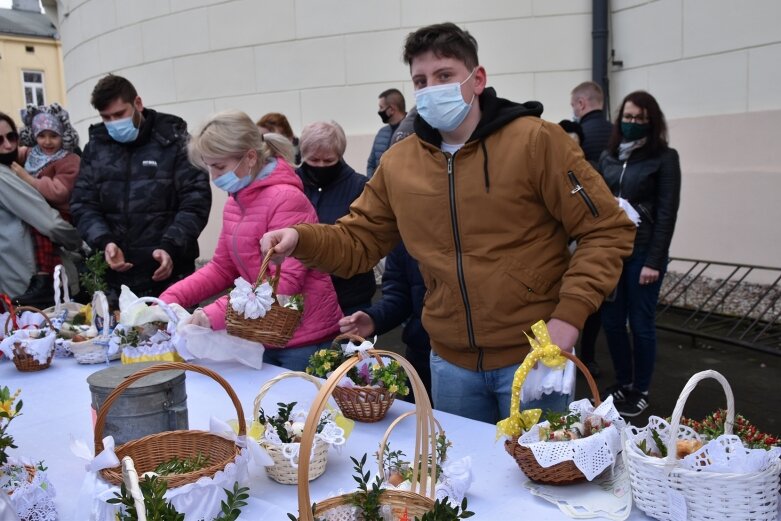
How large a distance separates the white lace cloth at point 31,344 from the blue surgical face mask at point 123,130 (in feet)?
3.89

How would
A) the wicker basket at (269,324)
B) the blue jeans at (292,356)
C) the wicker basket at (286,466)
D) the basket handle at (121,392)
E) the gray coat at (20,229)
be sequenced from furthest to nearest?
the gray coat at (20,229)
the blue jeans at (292,356)
the wicker basket at (269,324)
the wicker basket at (286,466)
the basket handle at (121,392)

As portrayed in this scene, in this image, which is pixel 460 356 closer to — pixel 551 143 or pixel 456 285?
pixel 456 285

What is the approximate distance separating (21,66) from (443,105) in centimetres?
2872

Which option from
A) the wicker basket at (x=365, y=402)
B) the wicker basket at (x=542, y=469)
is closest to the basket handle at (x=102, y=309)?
the wicker basket at (x=365, y=402)

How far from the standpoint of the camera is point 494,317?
2055 mm

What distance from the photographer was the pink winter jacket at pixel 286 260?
8.67 feet

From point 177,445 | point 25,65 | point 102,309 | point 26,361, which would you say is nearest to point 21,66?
point 25,65

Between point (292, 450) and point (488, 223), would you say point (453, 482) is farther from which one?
point (488, 223)

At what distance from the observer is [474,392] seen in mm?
2223

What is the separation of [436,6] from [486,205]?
561 cm

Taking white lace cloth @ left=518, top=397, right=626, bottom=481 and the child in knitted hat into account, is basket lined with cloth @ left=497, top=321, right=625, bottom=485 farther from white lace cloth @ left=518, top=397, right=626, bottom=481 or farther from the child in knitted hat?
the child in knitted hat

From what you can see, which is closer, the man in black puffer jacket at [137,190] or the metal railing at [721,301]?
the man in black puffer jacket at [137,190]

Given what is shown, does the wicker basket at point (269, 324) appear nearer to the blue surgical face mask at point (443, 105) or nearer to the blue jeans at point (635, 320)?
the blue surgical face mask at point (443, 105)

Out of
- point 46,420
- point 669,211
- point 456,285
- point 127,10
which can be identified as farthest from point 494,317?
point 127,10
